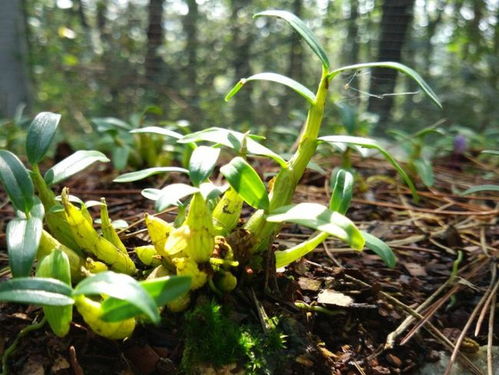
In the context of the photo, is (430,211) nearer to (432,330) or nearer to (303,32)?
(432,330)

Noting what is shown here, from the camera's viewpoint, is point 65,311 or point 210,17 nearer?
point 65,311

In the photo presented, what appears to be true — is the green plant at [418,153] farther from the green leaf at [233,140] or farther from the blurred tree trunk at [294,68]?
the blurred tree trunk at [294,68]

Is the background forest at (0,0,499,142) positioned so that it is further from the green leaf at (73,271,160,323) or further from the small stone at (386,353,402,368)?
the green leaf at (73,271,160,323)

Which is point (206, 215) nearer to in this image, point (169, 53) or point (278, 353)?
point (278, 353)

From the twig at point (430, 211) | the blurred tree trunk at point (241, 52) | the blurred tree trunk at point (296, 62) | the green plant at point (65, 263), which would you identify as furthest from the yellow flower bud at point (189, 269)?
the blurred tree trunk at point (296, 62)

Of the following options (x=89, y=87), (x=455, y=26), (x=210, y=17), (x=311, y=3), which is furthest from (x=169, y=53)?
(x=455, y=26)

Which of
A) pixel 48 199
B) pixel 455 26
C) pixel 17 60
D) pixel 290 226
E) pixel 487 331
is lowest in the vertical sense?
pixel 487 331

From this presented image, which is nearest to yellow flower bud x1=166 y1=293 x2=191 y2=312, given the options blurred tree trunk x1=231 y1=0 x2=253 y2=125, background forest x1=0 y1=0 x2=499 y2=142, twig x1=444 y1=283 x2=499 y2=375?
twig x1=444 y1=283 x2=499 y2=375
